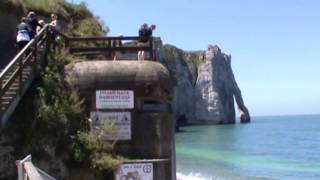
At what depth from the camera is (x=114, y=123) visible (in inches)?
531

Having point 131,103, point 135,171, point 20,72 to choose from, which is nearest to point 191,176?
point 131,103

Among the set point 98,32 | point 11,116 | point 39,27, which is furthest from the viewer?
point 98,32

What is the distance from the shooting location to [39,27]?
1562 cm

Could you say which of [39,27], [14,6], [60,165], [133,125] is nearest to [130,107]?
[133,125]

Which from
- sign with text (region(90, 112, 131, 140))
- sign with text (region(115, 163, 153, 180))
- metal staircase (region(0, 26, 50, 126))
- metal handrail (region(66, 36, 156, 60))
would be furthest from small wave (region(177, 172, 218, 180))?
metal staircase (region(0, 26, 50, 126))

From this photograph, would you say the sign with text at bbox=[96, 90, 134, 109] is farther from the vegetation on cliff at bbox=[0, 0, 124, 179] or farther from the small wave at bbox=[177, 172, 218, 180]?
the small wave at bbox=[177, 172, 218, 180]

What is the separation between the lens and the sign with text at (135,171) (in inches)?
507

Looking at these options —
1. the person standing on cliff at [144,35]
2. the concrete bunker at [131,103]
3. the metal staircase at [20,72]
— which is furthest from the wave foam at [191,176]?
the metal staircase at [20,72]

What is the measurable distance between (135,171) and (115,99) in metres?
1.84

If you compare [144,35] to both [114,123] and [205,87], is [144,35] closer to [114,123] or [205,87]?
[114,123]

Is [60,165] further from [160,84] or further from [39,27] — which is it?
[39,27]

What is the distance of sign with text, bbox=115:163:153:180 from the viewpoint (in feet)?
42.2

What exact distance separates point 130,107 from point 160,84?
0.94 metres

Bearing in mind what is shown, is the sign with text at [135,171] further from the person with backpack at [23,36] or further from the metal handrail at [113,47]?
the person with backpack at [23,36]
